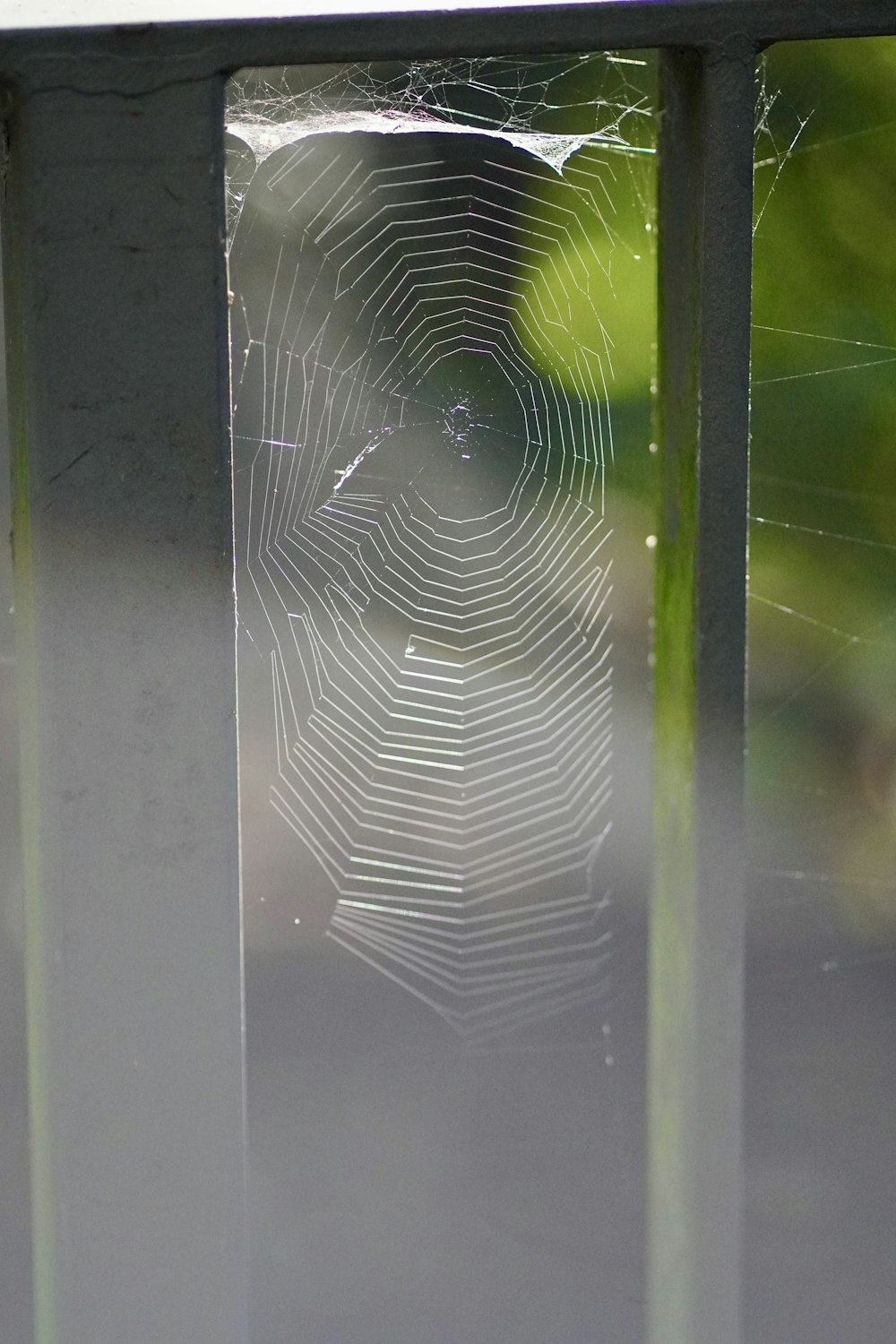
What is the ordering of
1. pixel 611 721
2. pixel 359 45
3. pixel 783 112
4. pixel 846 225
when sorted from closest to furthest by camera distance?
pixel 359 45
pixel 611 721
pixel 783 112
pixel 846 225

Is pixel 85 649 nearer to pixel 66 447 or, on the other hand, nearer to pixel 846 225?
pixel 66 447

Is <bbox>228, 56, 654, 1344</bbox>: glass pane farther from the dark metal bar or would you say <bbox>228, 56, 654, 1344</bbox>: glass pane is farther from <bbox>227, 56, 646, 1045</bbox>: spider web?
the dark metal bar

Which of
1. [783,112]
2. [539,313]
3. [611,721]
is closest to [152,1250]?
[539,313]

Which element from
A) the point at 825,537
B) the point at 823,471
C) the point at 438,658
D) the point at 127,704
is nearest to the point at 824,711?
the point at 825,537

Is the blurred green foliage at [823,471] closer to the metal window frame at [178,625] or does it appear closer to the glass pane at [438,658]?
the glass pane at [438,658]

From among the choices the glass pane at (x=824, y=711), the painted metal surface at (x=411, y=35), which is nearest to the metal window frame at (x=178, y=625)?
the painted metal surface at (x=411, y=35)

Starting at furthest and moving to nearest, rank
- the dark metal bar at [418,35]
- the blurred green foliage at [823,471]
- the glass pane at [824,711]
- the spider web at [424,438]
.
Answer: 1. the glass pane at [824,711]
2. the blurred green foliage at [823,471]
3. the spider web at [424,438]
4. the dark metal bar at [418,35]
